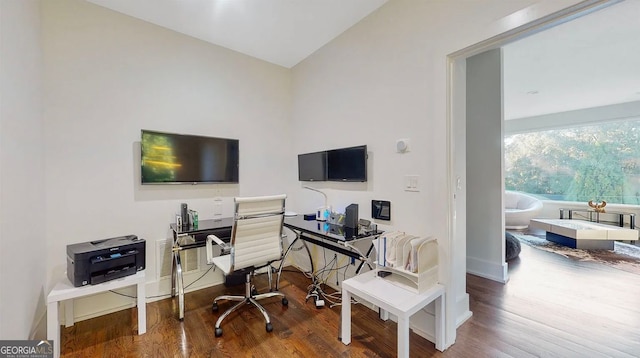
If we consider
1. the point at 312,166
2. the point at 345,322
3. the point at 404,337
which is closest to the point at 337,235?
the point at 345,322

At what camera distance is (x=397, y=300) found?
162 centimetres

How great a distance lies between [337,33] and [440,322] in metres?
2.90

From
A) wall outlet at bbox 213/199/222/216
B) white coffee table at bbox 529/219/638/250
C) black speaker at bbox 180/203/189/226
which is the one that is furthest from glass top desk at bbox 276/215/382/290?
white coffee table at bbox 529/219/638/250

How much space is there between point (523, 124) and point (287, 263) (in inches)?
282

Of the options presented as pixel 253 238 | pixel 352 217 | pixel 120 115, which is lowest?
pixel 253 238

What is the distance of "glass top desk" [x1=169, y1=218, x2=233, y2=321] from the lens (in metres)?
2.20

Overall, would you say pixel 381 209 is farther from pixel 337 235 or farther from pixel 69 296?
pixel 69 296

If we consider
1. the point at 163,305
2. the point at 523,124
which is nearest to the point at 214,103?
the point at 163,305

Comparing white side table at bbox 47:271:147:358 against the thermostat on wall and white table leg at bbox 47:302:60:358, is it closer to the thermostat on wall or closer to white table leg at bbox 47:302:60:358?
white table leg at bbox 47:302:60:358

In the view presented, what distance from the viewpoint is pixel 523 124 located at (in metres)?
6.55

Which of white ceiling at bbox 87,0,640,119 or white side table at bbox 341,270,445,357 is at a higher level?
white ceiling at bbox 87,0,640,119

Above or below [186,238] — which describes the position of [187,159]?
above

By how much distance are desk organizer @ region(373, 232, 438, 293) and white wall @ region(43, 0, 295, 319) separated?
194cm

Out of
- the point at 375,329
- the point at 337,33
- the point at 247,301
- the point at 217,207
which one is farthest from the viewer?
the point at 217,207
